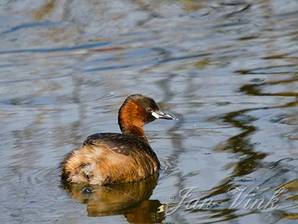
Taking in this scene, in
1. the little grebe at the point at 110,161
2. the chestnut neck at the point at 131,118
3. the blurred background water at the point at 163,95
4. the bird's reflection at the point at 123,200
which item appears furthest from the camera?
the chestnut neck at the point at 131,118

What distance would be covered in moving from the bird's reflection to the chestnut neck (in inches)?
34.3

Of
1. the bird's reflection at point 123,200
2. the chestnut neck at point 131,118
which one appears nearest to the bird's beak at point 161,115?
the chestnut neck at point 131,118

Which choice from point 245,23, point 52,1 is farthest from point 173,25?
point 52,1

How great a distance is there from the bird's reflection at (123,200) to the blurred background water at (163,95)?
0.02 metres

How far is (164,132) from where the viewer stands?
31.1 feet

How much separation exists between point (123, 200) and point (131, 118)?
4.61ft

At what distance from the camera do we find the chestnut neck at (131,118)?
9078 mm

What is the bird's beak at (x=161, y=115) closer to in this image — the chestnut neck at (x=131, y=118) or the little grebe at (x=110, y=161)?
the chestnut neck at (x=131, y=118)

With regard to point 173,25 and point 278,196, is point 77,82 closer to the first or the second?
point 173,25

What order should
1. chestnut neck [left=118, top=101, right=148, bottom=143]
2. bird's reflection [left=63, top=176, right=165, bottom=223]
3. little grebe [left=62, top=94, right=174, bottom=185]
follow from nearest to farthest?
bird's reflection [left=63, top=176, right=165, bottom=223], little grebe [left=62, top=94, right=174, bottom=185], chestnut neck [left=118, top=101, right=148, bottom=143]

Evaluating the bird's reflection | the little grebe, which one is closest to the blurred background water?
the bird's reflection

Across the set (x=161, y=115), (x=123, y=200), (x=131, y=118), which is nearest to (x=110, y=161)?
(x=123, y=200)

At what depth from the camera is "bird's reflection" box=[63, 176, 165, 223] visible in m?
7.37

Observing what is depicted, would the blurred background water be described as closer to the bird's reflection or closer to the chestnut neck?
the bird's reflection
